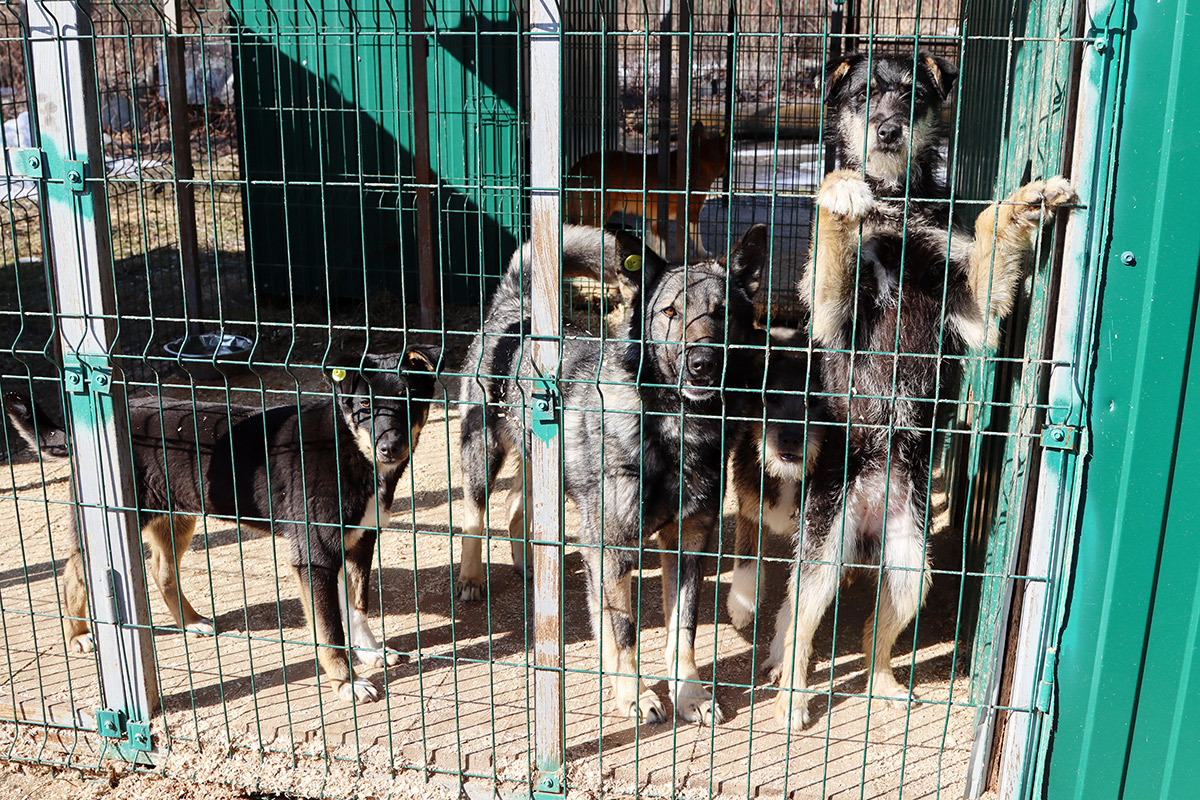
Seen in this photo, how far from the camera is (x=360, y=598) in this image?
13.4ft

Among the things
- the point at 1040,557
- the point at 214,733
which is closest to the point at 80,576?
the point at 214,733

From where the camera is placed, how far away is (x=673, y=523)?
388cm

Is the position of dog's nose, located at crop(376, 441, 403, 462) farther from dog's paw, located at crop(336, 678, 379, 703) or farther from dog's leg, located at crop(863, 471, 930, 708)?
dog's leg, located at crop(863, 471, 930, 708)

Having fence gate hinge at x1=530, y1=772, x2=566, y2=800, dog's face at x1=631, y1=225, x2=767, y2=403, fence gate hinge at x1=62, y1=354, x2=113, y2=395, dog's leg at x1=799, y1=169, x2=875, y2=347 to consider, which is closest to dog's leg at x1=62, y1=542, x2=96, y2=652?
fence gate hinge at x1=62, y1=354, x2=113, y2=395

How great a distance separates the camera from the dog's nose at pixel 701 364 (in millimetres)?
3445

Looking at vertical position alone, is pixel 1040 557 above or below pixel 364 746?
above

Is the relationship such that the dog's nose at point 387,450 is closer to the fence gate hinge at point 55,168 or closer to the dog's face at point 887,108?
the fence gate hinge at point 55,168

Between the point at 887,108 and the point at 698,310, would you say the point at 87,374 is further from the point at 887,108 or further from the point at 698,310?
the point at 887,108

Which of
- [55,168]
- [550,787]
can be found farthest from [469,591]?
[55,168]

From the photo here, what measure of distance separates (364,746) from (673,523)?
146 centimetres

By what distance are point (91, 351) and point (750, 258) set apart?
242cm

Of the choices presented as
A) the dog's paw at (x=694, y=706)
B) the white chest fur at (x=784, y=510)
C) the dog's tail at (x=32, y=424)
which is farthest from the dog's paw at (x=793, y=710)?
the dog's tail at (x=32, y=424)

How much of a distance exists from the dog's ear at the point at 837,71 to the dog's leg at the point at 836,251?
0.63m

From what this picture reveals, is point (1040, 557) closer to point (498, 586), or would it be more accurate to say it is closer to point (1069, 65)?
point (1069, 65)
